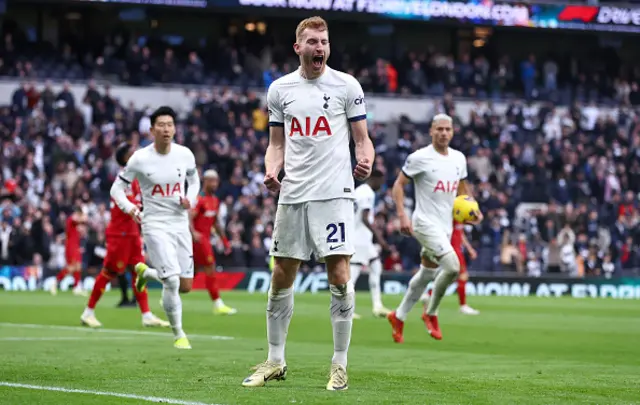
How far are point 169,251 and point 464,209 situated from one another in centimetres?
423

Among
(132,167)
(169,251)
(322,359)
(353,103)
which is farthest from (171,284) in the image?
(353,103)

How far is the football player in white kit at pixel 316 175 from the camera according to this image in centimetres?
954

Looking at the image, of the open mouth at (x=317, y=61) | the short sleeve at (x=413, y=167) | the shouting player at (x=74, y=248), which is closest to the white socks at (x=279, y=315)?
the open mouth at (x=317, y=61)

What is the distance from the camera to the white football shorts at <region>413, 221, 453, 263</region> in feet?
50.8

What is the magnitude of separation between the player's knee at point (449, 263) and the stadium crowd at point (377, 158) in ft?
43.0

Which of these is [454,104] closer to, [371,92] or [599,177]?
[371,92]

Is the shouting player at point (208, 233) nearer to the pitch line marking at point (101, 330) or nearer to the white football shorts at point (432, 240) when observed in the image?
the pitch line marking at point (101, 330)

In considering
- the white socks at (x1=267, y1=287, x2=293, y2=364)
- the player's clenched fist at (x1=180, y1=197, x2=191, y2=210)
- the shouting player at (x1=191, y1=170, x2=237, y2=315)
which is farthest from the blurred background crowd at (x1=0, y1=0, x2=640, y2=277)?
the white socks at (x1=267, y1=287, x2=293, y2=364)

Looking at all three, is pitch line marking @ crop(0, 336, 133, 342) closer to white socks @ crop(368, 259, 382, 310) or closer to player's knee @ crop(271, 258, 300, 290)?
player's knee @ crop(271, 258, 300, 290)

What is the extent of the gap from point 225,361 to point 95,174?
2274cm

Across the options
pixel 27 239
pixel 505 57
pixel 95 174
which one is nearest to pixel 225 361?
pixel 27 239

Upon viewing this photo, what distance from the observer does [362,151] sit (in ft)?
31.4

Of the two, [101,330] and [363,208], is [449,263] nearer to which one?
[101,330]

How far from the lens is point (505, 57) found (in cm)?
5081
